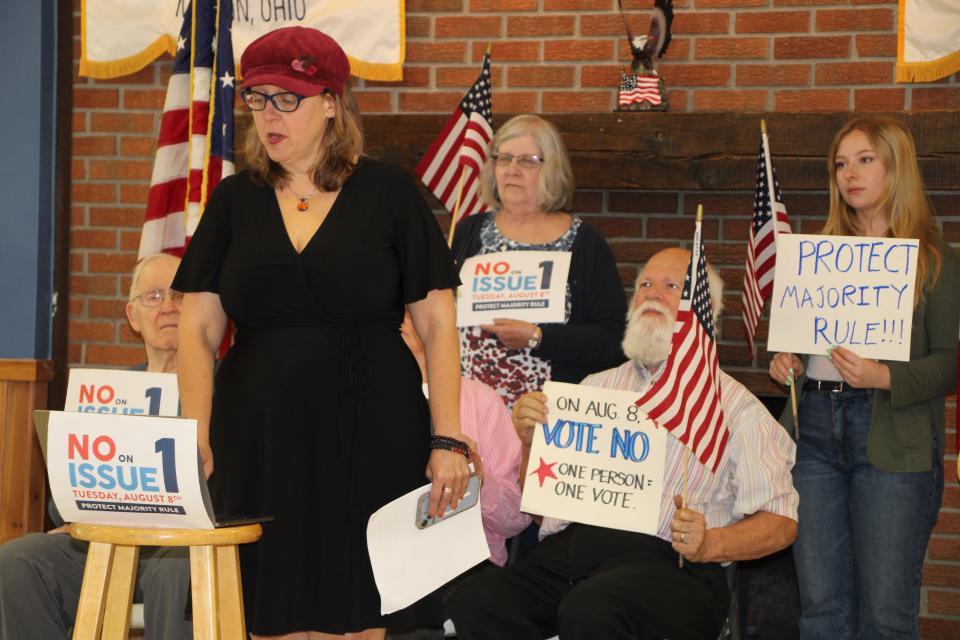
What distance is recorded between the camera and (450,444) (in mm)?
2281

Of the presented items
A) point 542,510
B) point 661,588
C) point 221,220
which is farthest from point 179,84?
point 661,588

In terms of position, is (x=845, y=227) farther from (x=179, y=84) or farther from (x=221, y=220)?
(x=179, y=84)

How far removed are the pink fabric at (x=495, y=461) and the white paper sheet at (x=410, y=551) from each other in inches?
28.7

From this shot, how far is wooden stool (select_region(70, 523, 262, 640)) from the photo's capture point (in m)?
2.04

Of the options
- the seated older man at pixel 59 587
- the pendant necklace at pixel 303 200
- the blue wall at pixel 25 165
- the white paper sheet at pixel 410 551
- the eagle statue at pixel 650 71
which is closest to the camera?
the white paper sheet at pixel 410 551

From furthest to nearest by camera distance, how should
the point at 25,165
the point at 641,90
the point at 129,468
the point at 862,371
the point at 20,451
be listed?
1. the point at 25,165
2. the point at 20,451
3. the point at 641,90
4. the point at 862,371
5. the point at 129,468

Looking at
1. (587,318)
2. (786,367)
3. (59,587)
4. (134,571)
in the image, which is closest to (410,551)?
(134,571)

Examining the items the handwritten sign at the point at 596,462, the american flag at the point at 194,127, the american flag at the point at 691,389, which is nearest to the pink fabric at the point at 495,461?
the handwritten sign at the point at 596,462

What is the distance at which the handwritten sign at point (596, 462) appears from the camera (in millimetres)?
2811

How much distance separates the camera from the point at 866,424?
10.0 ft

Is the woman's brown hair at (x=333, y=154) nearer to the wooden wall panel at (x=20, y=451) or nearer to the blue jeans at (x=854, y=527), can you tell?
the blue jeans at (x=854, y=527)

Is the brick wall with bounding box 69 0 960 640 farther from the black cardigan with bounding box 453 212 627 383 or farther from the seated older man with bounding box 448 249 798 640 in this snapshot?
the seated older man with bounding box 448 249 798 640

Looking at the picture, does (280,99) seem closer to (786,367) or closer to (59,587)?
(59,587)

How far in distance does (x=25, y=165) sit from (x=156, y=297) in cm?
143
